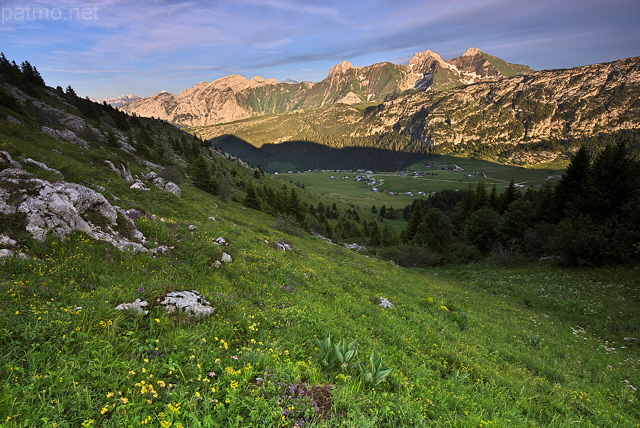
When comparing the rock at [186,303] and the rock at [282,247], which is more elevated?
the rock at [186,303]

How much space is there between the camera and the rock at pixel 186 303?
6602 mm

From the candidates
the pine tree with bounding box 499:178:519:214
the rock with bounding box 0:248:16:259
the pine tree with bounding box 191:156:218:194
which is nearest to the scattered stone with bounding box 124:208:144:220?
the rock with bounding box 0:248:16:259

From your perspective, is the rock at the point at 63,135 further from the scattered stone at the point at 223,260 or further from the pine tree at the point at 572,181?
the pine tree at the point at 572,181

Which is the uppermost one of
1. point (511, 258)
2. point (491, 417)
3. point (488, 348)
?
point (491, 417)

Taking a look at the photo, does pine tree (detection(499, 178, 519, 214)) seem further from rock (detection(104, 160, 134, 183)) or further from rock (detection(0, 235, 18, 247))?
rock (detection(0, 235, 18, 247))

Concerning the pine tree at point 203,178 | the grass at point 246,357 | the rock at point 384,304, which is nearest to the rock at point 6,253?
the grass at point 246,357

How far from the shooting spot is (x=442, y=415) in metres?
5.39

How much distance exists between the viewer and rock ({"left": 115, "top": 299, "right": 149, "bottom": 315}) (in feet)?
19.8

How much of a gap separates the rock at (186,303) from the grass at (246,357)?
0.27m

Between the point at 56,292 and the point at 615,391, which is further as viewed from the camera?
the point at 615,391

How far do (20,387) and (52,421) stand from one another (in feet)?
2.91

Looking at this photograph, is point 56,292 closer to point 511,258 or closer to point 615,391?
point 615,391

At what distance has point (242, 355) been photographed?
5484 mm

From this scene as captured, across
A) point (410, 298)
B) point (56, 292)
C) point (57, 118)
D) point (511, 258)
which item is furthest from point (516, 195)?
point (57, 118)
